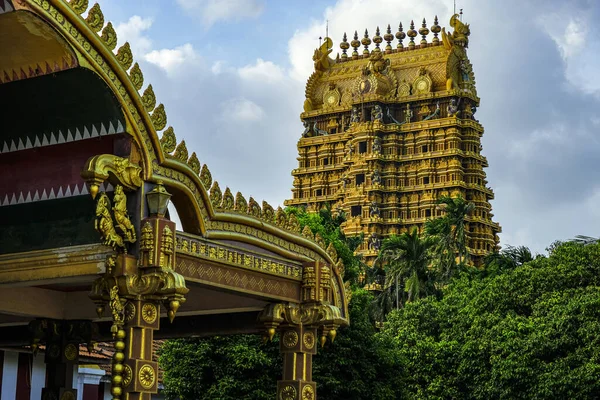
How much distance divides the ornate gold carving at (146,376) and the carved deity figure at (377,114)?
6102cm

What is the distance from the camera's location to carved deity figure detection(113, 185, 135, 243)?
10.5 meters

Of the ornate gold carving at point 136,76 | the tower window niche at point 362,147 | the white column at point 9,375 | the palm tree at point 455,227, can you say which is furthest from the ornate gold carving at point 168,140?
the tower window niche at point 362,147

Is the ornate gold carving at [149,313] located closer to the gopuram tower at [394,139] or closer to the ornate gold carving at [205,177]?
the ornate gold carving at [205,177]

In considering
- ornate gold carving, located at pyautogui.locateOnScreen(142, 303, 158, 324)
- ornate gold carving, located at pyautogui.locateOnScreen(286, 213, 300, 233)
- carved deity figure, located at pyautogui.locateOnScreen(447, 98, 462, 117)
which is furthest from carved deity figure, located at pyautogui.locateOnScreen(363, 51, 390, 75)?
ornate gold carving, located at pyautogui.locateOnScreen(142, 303, 158, 324)

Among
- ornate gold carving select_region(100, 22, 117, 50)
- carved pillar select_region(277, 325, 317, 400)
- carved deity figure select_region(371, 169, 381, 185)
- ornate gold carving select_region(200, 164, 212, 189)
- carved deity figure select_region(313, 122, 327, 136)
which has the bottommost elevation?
carved pillar select_region(277, 325, 317, 400)

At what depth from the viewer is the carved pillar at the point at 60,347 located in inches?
549

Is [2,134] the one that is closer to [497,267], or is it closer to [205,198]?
[205,198]

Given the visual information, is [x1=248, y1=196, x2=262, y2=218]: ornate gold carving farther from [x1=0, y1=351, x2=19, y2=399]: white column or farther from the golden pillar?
[x1=0, y1=351, x2=19, y2=399]: white column

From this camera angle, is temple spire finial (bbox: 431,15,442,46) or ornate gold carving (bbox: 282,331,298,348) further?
temple spire finial (bbox: 431,15,442,46)

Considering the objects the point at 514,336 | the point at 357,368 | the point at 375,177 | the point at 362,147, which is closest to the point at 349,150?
the point at 362,147

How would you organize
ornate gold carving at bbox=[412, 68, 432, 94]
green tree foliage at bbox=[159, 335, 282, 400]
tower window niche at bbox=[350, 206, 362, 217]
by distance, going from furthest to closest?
1. ornate gold carving at bbox=[412, 68, 432, 94]
2. tower window niche at bbox=[350, 206, 362, 217]
3. green tree foliage at bbox=[159, 335, 282, 400]

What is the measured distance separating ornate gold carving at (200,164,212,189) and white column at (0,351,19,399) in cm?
758

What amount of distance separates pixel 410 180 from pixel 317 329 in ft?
188

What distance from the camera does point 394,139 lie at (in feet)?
232
